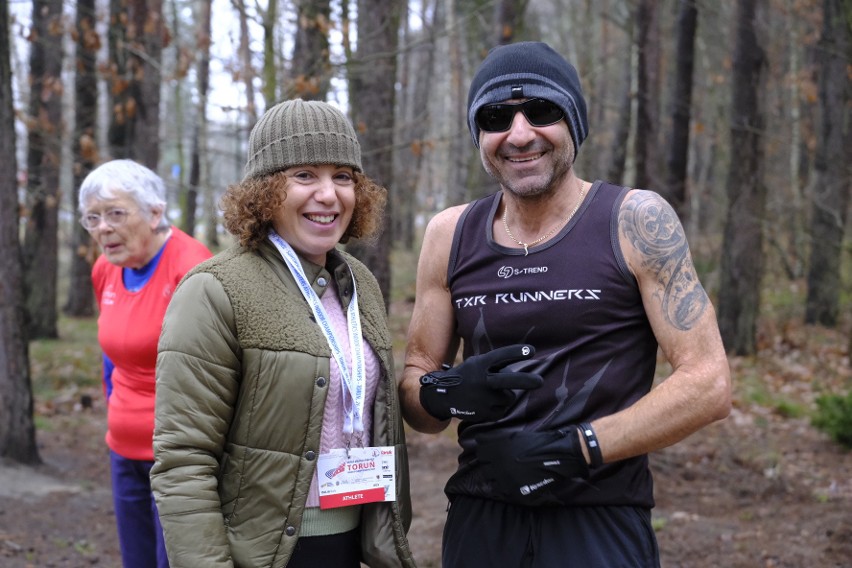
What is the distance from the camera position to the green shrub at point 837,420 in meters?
8.45

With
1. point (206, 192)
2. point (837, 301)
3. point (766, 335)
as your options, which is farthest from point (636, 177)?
point (206, 192)

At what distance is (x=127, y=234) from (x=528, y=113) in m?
2.03

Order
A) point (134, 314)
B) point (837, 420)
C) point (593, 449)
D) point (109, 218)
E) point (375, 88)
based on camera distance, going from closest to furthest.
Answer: point (593, 449) < point (134, 314) < point (109, 218) < point (375, 88) < point (837, 420)

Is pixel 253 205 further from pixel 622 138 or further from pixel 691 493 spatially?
pixel 622 138

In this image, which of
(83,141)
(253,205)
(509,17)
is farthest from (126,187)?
(509,17)

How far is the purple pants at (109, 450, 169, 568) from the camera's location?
390 centimetres

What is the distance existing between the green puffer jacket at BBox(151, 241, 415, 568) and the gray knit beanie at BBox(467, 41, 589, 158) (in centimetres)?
92

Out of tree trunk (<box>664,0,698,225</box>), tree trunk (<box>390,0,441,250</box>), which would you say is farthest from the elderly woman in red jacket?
tree trunk (<box>390,0,441,250</box>)

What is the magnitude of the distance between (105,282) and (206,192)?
4761 millimetres

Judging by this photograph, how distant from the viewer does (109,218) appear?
3.95 m

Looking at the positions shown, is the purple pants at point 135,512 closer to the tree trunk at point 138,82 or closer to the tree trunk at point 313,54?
the tree trunk at point 313,54

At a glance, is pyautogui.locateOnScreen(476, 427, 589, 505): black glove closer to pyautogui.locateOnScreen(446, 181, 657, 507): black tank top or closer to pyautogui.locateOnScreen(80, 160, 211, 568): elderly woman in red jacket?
pyautogui.locateOnScreen(446, 181, 657, 507): black tank top

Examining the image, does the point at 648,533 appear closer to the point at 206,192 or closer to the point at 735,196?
the point at 206,192

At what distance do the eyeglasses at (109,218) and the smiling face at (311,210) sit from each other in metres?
1.44
